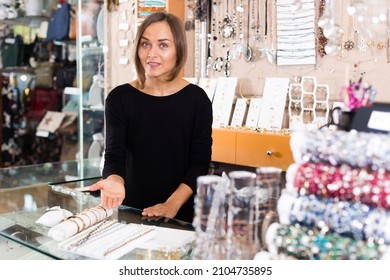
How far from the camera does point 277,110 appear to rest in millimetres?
3449

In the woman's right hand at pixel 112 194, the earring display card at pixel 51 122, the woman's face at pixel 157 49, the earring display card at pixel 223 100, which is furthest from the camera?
the earring display card at pixel 51 122

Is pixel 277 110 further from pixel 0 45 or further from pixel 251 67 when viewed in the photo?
pixel 0 45

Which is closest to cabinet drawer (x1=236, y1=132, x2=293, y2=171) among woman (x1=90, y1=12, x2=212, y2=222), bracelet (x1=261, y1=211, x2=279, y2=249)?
woman (x1=90, y1=12, x2=212, y2=222)

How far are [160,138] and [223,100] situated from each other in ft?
5.60

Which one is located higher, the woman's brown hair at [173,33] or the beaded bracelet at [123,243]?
the woman's brown hair at [173,33]

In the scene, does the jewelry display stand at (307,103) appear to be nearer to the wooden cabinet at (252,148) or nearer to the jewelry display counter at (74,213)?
the wooden cabinet at (252,148)

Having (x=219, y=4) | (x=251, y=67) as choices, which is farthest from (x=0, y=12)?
(x=251, y=67)

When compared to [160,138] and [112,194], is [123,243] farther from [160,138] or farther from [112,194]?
[160,138]

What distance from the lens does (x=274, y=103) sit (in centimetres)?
348

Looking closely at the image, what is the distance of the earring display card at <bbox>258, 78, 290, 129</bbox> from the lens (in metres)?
3.43

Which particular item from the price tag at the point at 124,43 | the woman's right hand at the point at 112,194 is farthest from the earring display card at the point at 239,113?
the woman's right hand at the point at 112,194

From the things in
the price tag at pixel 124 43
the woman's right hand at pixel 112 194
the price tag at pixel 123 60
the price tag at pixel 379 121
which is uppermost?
the price tag at pixel 124 43

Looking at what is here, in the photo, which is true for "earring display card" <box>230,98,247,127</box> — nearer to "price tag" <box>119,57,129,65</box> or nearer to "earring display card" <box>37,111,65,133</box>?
"price tag" <box>119,57,129,65</box>

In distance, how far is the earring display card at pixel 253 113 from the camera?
11.7 ft
